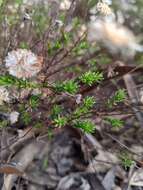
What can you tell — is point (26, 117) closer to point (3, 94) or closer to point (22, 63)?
point (3, 94)

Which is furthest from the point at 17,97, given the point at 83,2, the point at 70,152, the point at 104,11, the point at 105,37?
the point at 105,37

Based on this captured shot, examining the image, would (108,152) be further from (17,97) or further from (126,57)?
(126,57)

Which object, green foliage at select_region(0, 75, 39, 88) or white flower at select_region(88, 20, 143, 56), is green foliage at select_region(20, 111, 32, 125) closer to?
green foliage at select_region(0, 75, 39, 88)

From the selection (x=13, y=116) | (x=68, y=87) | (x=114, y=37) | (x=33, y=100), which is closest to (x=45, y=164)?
(x=13, y=116)

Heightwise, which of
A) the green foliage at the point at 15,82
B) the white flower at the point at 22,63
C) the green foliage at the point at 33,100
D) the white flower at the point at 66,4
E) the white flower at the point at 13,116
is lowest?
the white flower at the point at 13,116

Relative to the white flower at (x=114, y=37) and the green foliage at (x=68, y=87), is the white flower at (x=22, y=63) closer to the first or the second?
the green foliage at (x=68, y=87)

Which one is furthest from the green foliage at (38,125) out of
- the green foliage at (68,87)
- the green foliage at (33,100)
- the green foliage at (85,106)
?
the green foliage at (68,87)

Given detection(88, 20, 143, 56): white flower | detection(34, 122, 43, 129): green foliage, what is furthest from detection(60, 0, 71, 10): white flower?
detection(34, 122, 43, 129): green foliage

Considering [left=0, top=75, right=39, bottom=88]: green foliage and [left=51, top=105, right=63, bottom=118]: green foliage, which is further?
[left=51, top=105, right=63, bottom=118]: green foliage
